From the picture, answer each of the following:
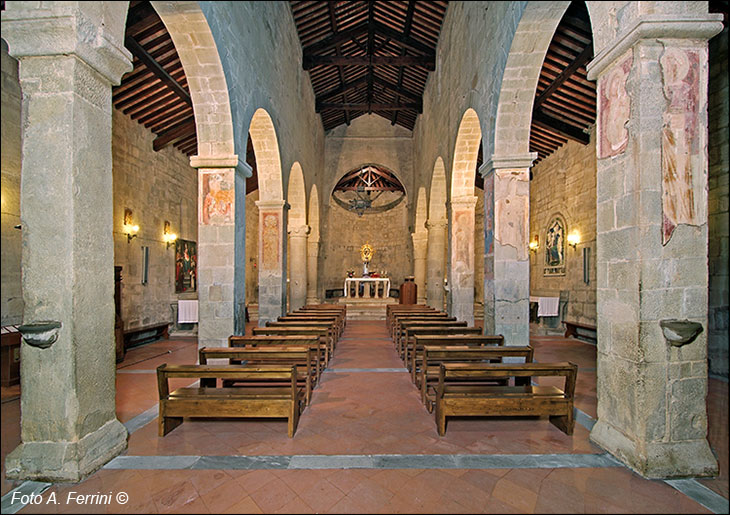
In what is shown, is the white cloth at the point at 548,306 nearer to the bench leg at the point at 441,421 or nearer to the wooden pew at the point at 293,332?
the wooden pew at the point at 293,332

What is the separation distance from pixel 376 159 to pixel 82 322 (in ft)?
52.0

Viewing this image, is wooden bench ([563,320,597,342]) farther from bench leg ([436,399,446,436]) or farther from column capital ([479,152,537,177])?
bench leg ([436,399,446,436])

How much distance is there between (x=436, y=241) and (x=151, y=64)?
869cm

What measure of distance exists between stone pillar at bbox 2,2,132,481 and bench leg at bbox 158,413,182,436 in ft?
1.96

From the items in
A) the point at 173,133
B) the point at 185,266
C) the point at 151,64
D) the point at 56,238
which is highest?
the point at 151,64

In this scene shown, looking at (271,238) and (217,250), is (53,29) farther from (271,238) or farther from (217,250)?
(271,238)

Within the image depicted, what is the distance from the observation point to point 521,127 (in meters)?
6.04

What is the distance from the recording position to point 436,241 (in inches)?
507

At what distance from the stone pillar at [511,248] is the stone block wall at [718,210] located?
2.90 m

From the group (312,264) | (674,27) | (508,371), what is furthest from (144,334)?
(674,27)

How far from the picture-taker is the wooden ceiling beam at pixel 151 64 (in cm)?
670

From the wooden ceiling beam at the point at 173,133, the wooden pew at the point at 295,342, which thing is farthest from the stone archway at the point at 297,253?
the wooden pew at the point at 295,342

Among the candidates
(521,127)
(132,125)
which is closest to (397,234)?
(132,125)

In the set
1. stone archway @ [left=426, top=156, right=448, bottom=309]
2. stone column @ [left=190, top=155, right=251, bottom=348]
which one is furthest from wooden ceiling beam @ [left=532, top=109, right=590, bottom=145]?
stone column @ [left=190, top=155, right=251, bottom=348]
